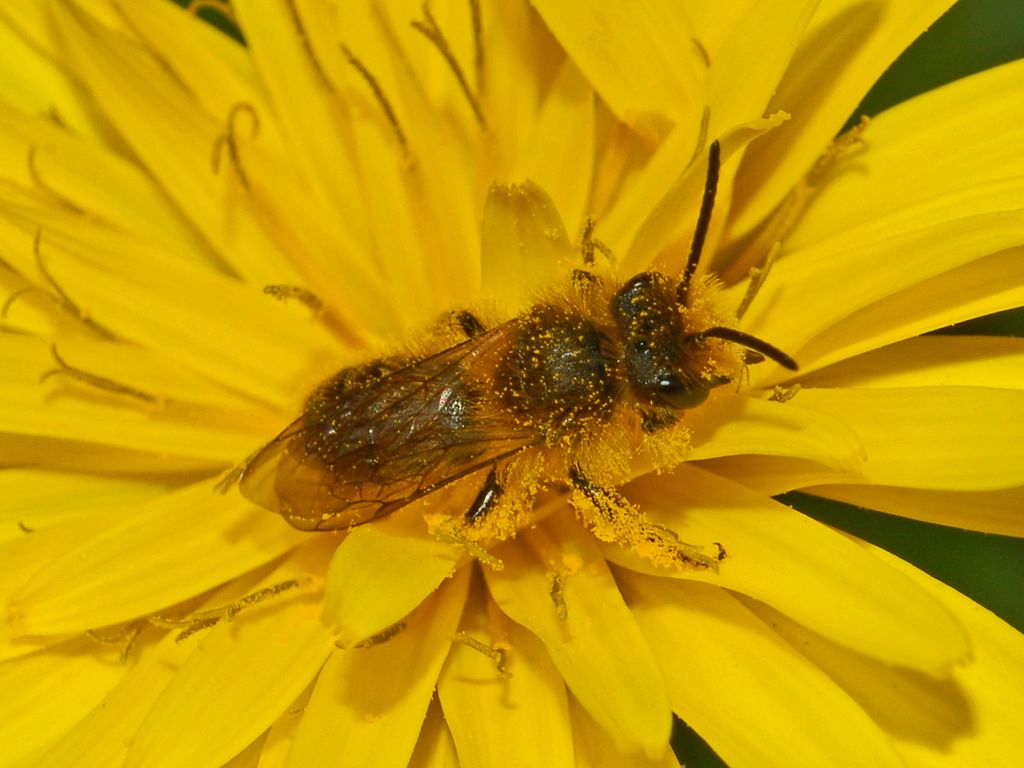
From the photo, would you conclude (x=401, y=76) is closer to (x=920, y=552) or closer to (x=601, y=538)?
(x=601, y=538)

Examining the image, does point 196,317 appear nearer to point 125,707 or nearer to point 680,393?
point 125,707

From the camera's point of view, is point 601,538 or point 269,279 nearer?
point 601,538

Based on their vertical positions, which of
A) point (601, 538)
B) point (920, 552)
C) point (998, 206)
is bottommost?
point (601, 538)

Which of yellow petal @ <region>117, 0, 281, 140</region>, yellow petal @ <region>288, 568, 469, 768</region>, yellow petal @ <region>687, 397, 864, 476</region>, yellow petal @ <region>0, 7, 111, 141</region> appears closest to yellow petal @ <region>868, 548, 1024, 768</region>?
yellow petal @ <region>687, 397, 864, 476</region>

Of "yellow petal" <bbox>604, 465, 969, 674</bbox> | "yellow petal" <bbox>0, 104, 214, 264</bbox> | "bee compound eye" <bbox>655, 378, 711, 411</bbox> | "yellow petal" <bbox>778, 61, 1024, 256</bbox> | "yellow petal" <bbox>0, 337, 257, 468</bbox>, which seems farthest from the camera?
"yellow petal" <bbox>0, 104, 214, 264</bbox>

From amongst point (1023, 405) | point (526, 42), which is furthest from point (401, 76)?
point (1023, 405)

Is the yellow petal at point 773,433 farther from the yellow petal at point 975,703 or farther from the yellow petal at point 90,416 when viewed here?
the yellow petal at point 90,416

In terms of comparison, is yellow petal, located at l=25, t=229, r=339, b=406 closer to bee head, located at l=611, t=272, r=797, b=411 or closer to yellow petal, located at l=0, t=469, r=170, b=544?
yellow petal, located at l=0, t=469, r=170, b=544

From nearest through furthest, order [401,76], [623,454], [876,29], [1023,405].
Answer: [1023,405]
[623,454]
[876,29]
[401,76]
